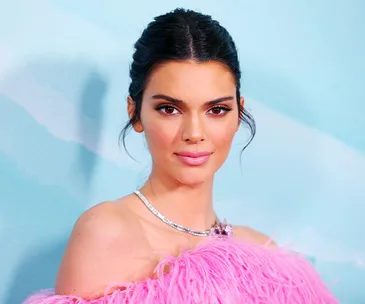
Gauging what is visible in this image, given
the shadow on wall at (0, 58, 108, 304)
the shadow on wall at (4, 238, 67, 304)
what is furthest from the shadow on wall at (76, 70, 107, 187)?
the shadow on wall at (4, 238, 67, 304)

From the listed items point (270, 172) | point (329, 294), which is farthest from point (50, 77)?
point (329, 294)

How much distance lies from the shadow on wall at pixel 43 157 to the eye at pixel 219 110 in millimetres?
538

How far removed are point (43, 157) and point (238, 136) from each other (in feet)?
2.01

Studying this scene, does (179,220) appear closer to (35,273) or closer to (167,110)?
(167,110)

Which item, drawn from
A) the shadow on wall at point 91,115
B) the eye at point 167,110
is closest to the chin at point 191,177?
the eye at point 167,110

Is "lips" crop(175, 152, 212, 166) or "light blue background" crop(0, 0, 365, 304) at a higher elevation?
"light blue background" crop(0, 0, 365, 304)

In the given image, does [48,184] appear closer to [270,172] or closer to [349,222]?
[270,172]

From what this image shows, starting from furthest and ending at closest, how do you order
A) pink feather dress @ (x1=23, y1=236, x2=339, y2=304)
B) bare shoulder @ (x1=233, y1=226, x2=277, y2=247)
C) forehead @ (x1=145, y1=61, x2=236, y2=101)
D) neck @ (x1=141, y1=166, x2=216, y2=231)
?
bare shoulder @ (x1=233, y1=226, x2=277, y2=247)
neck @ (x1=141, y1=166, x2=216, y2=231)
forehead @ (x1=145, y1=61, x2=236, y2=101)
pink feather dress @ (x1=23, y1=236, x2=339, y2=304)

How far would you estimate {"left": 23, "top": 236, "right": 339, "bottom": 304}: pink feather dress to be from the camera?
1.26 meters

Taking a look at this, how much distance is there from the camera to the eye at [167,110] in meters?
1.39

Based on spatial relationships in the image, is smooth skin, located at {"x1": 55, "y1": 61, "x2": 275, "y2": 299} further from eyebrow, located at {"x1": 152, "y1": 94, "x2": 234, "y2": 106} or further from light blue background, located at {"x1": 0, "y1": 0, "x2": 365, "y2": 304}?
light blue background, located at {"x1": 0, "y1": 0, "x2": 365, "y2": 304}

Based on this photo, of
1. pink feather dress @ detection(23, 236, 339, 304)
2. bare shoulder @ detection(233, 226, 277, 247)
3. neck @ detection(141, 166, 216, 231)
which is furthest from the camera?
bare shoulder @ detection(233, 226, 277, 247)

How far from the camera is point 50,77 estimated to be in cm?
180

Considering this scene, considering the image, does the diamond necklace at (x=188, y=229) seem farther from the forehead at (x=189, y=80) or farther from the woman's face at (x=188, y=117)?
the forehead at (x=189, y=80)
